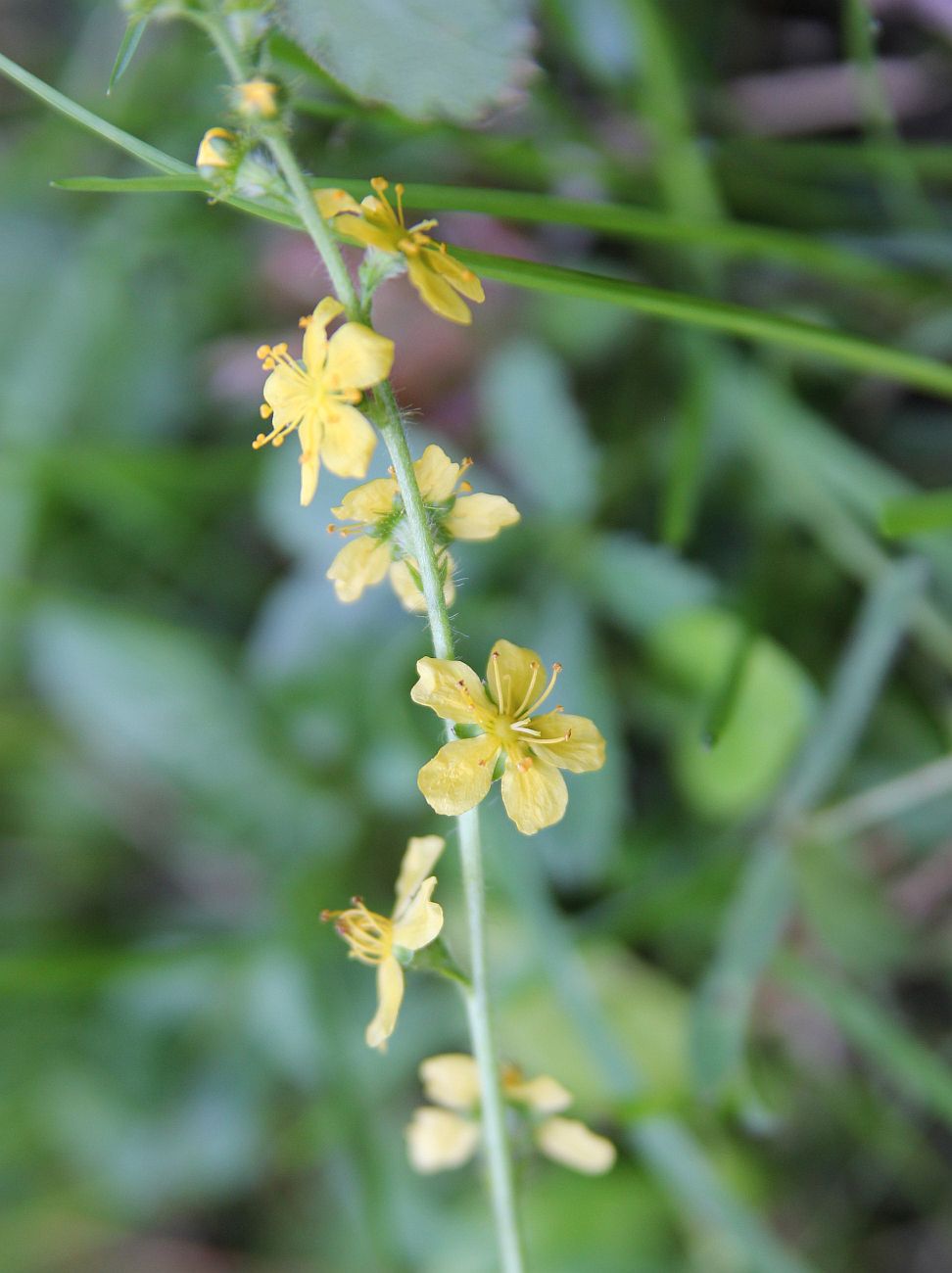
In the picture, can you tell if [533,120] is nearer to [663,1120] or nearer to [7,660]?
[7,660]

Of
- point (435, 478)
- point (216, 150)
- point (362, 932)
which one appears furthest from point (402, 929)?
point (216, 150)

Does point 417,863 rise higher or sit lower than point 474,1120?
higher

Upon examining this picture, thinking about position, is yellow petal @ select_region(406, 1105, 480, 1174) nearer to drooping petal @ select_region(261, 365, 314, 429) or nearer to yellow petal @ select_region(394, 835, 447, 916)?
yellow petal @ select_region(394, 835, 447, 916)

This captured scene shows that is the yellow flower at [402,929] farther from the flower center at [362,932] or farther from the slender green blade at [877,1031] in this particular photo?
the slender green blade at [877,1031]

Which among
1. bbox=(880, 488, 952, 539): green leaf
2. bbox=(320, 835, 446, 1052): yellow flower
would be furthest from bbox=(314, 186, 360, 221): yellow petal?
bbox=(880, 488, 952, 539): green leaf

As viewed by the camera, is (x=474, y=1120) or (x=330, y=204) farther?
(x=474, y=1120)

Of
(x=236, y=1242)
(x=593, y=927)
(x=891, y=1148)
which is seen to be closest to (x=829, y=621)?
(x=593, y=927)

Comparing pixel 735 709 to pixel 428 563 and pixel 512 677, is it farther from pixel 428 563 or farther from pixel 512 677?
pixel 428 563

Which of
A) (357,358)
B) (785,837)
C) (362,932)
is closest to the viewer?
(357,358)
